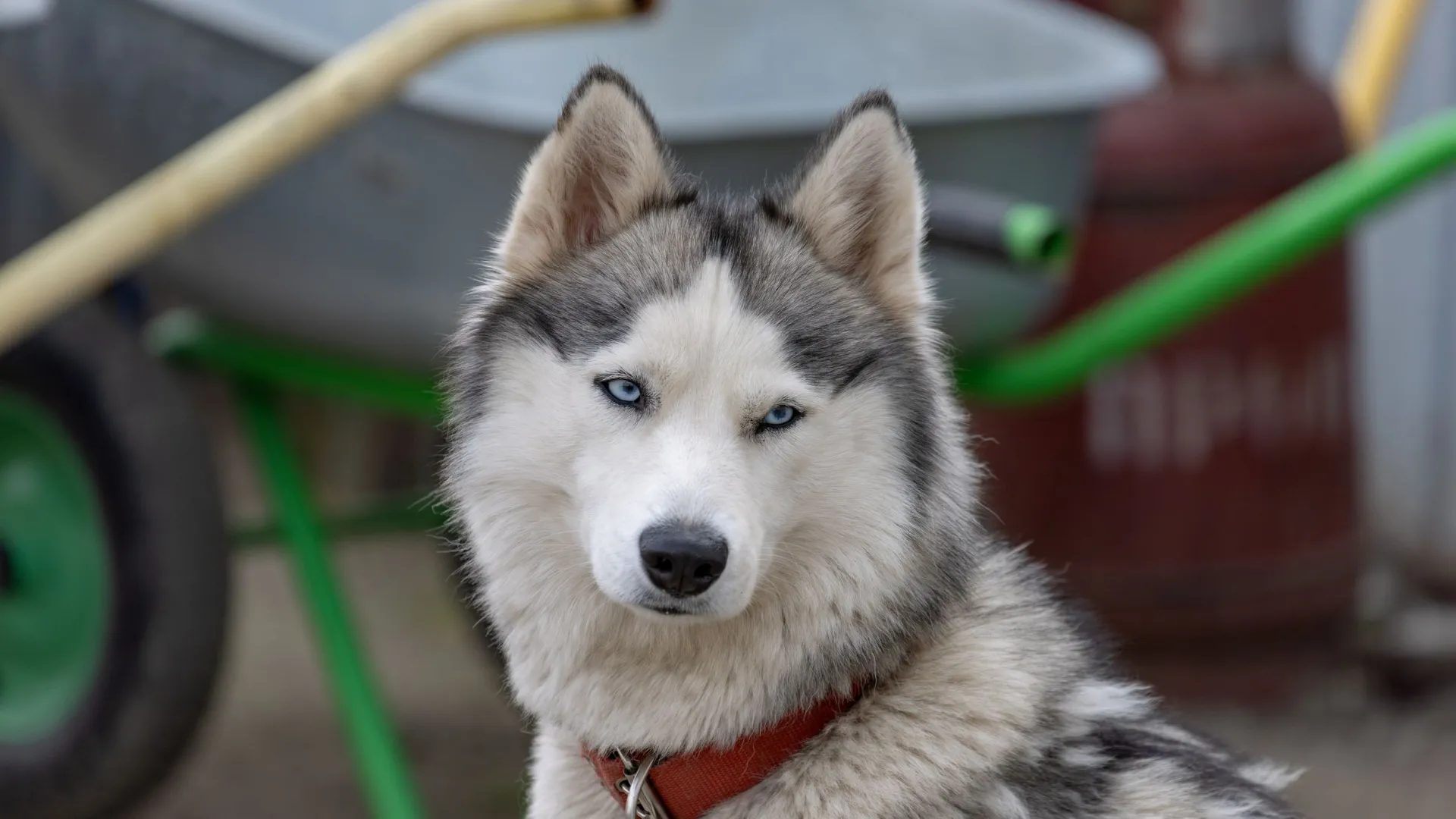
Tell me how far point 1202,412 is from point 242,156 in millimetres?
2959

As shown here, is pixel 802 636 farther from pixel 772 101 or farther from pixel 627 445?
pixel 772 101

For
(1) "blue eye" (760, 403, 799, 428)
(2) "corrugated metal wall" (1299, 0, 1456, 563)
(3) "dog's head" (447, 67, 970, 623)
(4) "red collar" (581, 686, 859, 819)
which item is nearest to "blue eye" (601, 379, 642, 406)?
(3) "dog's head" (447, 67, 970, 623)

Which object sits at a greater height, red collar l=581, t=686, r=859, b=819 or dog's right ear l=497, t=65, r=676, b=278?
dog's right ear l=497, t=65, r=676, b=278

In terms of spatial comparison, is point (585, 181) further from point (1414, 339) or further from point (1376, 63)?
point (1414, 339)

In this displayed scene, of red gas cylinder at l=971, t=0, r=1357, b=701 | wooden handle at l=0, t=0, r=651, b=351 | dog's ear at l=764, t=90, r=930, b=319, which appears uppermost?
wooden handle at l=0, t=0, r=651, b=351

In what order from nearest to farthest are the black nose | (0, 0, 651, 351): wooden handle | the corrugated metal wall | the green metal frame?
1. the black nose
2. (0, 0, 651, 351): wooden handle
3. the green metal frame
4. the corrugated metal wall

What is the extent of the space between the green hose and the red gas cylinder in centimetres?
94

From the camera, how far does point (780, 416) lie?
1.97m

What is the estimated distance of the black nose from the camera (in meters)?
1.82

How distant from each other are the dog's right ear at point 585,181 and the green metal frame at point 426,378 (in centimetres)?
136

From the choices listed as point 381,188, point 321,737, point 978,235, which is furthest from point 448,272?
point 321,737

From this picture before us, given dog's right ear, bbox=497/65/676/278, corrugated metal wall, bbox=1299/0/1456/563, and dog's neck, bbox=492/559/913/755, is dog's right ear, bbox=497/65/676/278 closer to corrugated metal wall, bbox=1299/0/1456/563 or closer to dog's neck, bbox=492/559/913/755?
dog's neck, bbox=492/559/913/755

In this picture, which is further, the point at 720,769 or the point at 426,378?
the point at 426,378

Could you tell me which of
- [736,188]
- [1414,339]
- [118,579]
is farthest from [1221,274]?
[1414,339]
